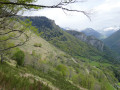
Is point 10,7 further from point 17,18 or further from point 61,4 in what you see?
point 61,4

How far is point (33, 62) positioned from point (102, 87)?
36973 millimetres

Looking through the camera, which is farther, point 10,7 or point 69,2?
point 10,7

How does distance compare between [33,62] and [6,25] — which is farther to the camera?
[33,62]

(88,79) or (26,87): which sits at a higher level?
(26,87)

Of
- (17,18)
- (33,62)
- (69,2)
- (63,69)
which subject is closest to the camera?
(69,2)

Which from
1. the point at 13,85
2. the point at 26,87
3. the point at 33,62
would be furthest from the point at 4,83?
the point at 33,62

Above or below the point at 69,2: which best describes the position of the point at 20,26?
below

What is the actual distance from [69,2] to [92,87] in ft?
178

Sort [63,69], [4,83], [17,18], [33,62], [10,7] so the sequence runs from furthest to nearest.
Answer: [63,69] → [33,62] → [17,18] → [10,7] → [4,83]

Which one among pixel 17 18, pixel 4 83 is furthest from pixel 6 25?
pixel 4 83

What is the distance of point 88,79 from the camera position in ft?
178

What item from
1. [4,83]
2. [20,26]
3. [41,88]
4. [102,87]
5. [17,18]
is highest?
[17,18]

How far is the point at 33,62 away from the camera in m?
55.0

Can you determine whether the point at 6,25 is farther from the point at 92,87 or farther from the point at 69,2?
the point at 92,87
